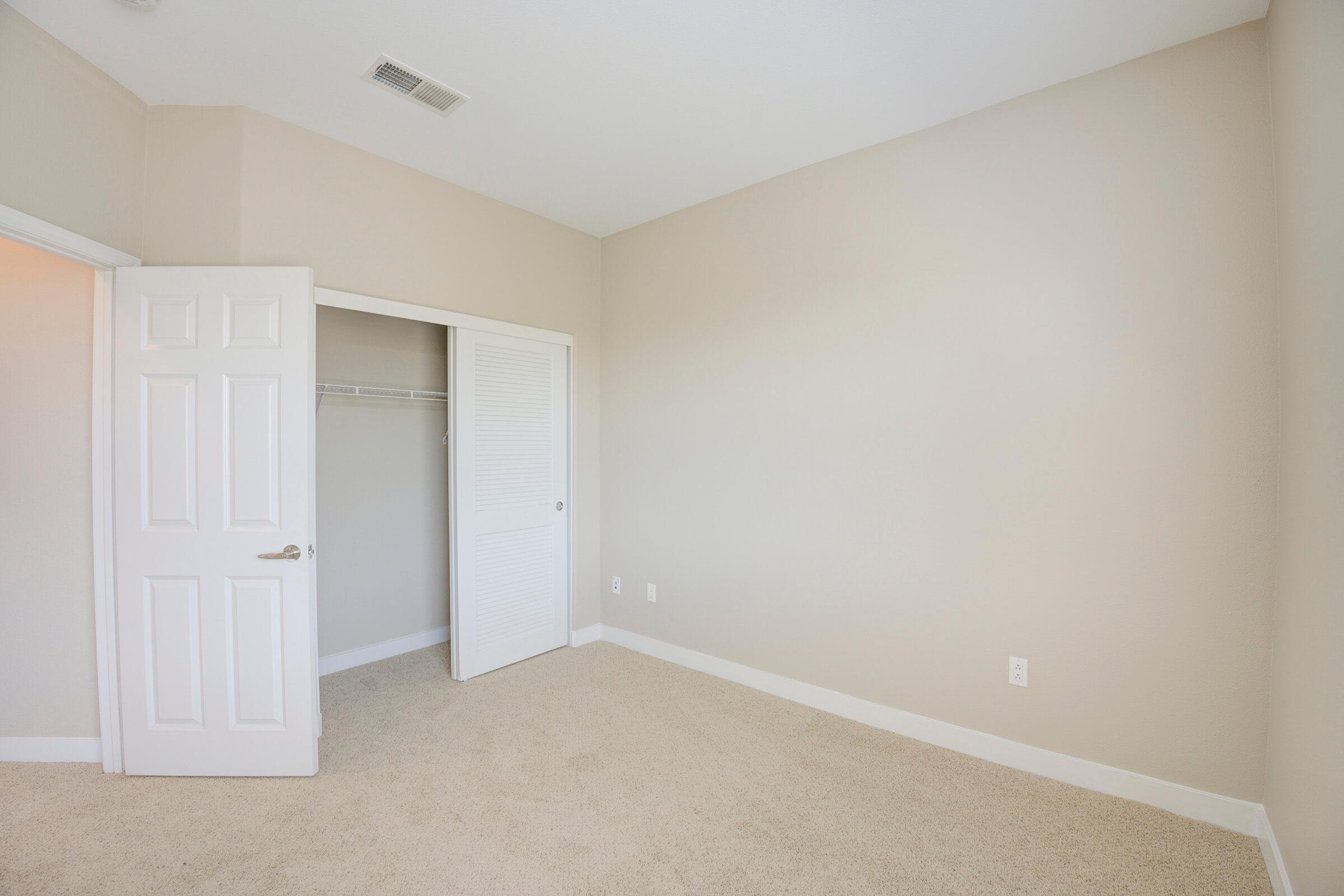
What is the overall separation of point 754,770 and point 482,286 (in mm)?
3007

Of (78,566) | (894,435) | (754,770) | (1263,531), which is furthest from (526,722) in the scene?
(1263,531)

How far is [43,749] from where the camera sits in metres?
2.56

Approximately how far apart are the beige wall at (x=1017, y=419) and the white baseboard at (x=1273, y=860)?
103 millimetres

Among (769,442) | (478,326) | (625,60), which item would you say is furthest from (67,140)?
(769,442)

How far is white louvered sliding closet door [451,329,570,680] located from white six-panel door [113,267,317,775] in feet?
3.44

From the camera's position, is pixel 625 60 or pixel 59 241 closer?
pixel 59 241

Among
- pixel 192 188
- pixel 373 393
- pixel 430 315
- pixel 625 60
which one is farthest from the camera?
pixel 373 393

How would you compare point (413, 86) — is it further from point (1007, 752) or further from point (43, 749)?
point (1007, 752)

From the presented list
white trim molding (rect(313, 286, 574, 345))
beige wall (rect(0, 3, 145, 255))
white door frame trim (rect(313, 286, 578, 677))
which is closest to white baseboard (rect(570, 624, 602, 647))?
white door frame trim (rect(313, 286, 578, 677))

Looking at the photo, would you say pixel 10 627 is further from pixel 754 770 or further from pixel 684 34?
pixel 684 34

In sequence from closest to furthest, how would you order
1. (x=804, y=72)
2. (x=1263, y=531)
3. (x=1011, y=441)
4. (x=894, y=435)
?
(x=1263, y=531) < (x=804, y=72) < (x=1011, y=441) < (x=894, y=435)

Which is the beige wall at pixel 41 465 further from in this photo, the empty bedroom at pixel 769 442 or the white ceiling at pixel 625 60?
the white ceiling at pixel 625 60

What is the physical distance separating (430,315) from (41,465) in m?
1.76

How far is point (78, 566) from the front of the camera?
2.54 meters
